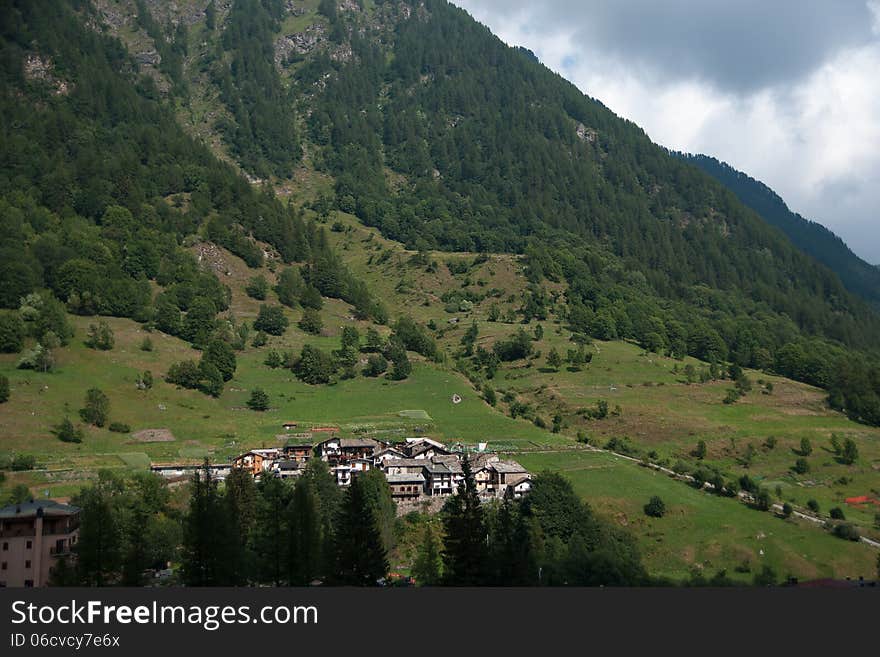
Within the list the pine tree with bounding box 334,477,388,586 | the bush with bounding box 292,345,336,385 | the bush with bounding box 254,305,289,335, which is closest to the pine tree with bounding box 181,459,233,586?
the pine tree with bounding box 334,477,388,586

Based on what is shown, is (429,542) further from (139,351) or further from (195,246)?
(195,246)

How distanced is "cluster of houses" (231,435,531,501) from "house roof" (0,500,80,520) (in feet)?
67.8

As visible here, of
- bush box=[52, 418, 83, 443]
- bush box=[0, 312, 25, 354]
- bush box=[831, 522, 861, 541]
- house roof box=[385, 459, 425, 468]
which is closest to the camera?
bush box=[831, 522, 861, 541]

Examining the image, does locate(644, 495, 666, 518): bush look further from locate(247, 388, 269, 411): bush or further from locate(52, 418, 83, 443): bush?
locate(52, 418, 83, 443): bush

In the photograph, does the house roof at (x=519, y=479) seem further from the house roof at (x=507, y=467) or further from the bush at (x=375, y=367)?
the bush at (x=375, y=367)

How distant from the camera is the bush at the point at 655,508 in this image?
8244 cm

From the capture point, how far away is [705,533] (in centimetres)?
7969

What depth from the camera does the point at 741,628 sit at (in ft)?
108

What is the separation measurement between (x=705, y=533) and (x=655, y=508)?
5447 mm

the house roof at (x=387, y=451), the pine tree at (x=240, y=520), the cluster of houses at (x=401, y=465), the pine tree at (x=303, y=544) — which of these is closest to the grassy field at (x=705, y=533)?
the cluster of houses at (x=401, y=465)

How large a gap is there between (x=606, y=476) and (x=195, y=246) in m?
94.7

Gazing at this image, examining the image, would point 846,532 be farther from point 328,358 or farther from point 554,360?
point 328,358

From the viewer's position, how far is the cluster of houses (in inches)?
3233

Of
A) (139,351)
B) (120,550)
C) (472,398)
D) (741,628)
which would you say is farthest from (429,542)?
(139,351)
